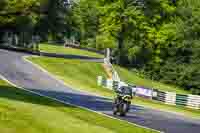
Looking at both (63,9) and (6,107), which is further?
(63,9)

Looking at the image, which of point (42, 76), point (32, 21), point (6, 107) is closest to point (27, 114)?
point (6, 107)

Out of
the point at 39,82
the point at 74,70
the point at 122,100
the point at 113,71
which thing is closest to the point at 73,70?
the point at 74,70

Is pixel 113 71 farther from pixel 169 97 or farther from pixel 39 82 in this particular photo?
pixel 39 82

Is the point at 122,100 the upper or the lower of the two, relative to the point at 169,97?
upper

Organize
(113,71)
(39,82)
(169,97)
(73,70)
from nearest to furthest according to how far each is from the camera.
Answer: (39,82)
(169,97)
(73,70)
(113,71)

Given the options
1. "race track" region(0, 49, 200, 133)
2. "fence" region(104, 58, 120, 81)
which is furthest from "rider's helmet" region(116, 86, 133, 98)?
"fence" region(104, 58, 120, 81)

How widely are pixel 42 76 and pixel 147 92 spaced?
1090 cm

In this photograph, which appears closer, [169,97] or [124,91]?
[124,91]

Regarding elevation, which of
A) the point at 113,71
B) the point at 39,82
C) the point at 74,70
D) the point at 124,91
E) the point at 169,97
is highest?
the point at 124,91

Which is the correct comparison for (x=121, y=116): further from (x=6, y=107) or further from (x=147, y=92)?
(x=147, y=92)

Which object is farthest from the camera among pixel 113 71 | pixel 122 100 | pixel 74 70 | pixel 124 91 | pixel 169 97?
pixel 113 71

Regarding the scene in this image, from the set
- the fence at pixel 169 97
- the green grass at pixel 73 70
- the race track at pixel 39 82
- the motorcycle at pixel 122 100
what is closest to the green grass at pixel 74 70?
the green grass at pixel 73 70

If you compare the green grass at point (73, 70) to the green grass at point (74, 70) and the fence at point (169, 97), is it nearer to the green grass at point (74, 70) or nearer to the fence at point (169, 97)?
the green grass at point (74, 70)

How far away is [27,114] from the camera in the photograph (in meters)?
18.3
